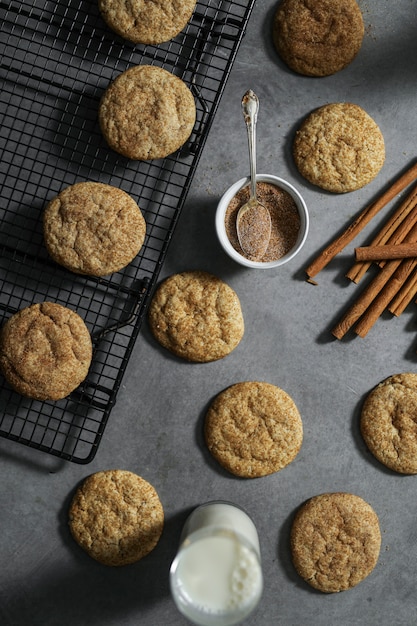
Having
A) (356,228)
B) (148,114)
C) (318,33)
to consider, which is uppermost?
(318,33)

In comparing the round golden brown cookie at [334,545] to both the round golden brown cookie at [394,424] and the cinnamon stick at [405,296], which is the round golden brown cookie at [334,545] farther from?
the cinnamon stick at [405,296]

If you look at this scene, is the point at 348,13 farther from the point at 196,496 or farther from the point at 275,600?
the point at 275,600

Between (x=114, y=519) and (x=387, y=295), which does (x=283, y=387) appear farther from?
(x=114, y=519)

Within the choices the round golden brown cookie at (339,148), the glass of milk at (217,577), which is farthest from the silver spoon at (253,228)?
the glass of milk at (217,577)

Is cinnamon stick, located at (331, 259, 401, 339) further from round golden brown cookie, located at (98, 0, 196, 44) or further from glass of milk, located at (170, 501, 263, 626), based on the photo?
round golden brown cookie, located at (98, 0, 196, 44)

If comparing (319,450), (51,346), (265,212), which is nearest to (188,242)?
(265,212)

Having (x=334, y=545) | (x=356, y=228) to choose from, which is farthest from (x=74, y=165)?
(x=334, y=545)
